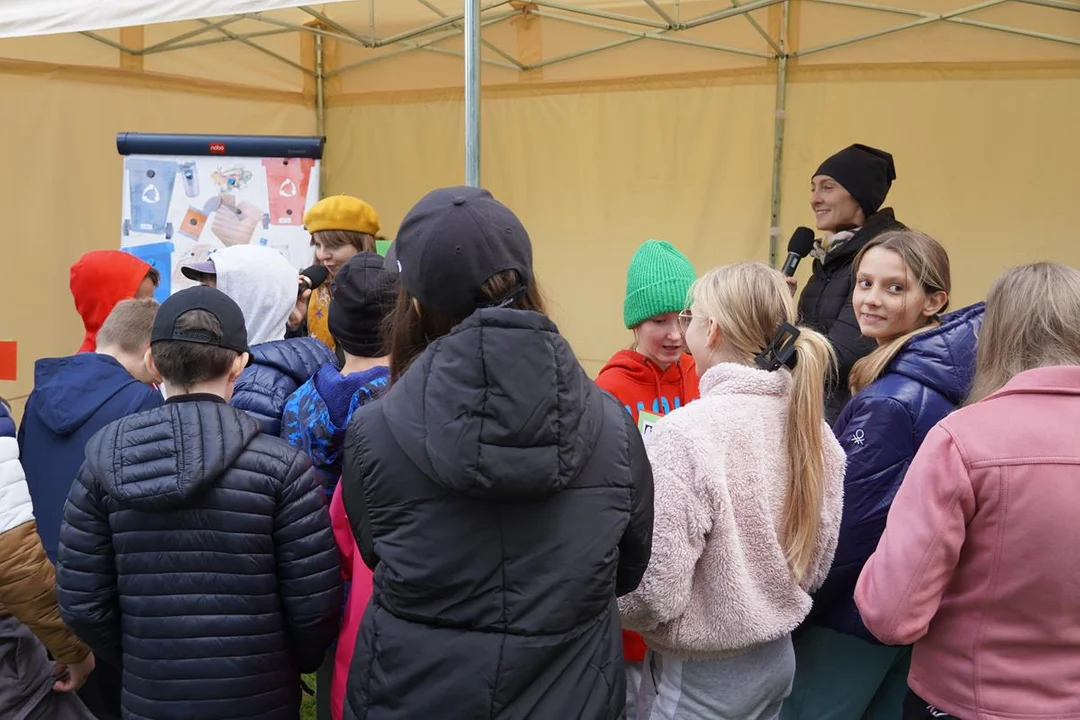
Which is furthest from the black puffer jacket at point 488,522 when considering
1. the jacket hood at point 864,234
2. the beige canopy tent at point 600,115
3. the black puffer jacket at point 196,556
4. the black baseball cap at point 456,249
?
the beige canopy tent at point 600,115

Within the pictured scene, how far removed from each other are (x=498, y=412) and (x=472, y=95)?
171 centimetres

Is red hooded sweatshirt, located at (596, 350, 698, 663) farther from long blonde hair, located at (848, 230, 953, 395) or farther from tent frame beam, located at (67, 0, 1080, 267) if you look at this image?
tent frame beam, located at (67, 0, 1080, 267)

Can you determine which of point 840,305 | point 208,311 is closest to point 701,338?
point 208,311

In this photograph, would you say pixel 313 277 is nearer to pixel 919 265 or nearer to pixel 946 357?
pixel 919 265

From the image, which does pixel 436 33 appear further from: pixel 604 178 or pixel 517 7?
pixel 604 178

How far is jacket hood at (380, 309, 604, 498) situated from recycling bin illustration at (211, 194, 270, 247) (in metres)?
3.79

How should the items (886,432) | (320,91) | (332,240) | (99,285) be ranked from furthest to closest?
(320,91)
(332,240)
(99,285)
(886,432)

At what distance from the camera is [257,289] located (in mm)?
2609

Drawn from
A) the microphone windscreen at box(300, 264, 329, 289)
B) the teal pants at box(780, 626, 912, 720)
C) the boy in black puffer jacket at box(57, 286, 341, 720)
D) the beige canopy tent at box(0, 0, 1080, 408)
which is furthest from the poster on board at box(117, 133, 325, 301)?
the teal pants at box(780, 626, 912, 720)

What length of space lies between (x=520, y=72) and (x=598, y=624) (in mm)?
5353

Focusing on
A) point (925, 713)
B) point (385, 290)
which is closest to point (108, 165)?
point (385, 290)

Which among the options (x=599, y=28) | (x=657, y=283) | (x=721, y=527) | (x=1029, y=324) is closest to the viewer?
(x=1029, y=324)

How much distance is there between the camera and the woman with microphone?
294 cm

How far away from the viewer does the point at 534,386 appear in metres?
1.18
